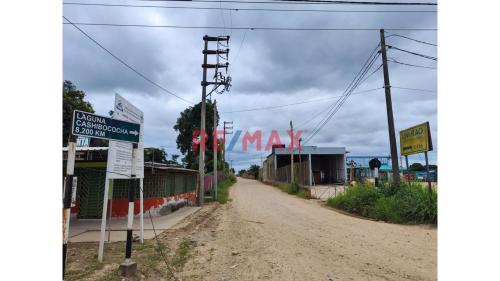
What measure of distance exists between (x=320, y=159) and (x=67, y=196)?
4643cm

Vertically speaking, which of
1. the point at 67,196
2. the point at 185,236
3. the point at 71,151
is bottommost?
the point at 185,236

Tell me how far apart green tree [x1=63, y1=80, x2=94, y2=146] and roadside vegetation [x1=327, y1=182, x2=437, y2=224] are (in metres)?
Result: 17.4

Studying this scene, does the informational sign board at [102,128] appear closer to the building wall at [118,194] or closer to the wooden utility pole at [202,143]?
the building wall at [118,194]

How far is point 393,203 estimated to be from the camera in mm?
12547

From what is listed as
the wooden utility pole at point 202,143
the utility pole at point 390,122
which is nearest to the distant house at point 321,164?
the wooden utility pole at point 202,143

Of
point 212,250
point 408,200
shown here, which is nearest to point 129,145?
point 212,250

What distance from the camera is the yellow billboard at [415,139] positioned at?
13.0 m

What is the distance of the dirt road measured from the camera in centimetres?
563

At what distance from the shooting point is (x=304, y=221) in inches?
464

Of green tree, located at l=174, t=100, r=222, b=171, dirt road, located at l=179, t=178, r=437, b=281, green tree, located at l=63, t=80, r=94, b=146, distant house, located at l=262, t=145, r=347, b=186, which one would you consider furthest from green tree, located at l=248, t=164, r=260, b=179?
dirt road, located at l=179, t=178, r=437, b=281

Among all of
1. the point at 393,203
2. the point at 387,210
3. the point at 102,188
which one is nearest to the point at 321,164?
the point at 393,203

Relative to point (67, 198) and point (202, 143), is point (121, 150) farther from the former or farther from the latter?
point (202, 143)

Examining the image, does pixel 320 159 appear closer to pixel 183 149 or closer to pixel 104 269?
pixel 183 149

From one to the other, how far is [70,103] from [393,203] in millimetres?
20164
